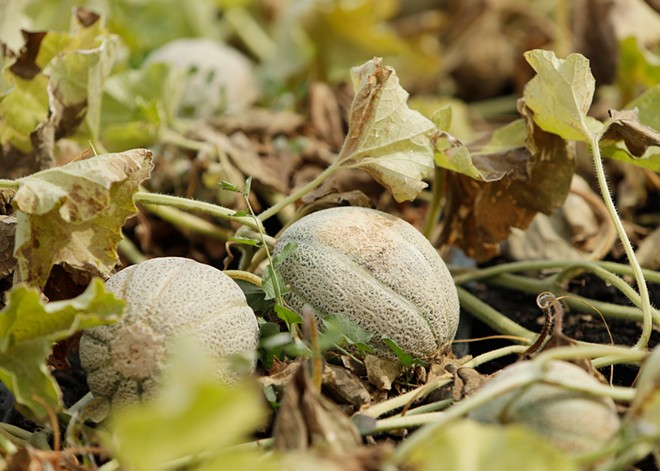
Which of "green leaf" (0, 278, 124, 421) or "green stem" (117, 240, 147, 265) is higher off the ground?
"green leaf" (0, 278, 124, 421)

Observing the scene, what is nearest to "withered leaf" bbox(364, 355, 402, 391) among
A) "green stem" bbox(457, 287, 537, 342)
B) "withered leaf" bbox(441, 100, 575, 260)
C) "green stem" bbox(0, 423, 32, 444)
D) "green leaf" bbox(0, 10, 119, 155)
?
"green stem" bbox(457, 287, 537, 342)

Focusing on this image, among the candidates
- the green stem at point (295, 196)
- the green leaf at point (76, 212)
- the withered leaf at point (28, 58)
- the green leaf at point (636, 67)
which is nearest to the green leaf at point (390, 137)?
the green stem at point (295, 196)

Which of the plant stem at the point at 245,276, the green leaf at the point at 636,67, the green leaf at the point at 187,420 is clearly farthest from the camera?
the green leaf at the point at 636,67

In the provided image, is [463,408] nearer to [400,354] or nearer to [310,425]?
[310,425]

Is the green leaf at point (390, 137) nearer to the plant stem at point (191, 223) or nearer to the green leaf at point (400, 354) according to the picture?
the green leaf at point (400, 354)

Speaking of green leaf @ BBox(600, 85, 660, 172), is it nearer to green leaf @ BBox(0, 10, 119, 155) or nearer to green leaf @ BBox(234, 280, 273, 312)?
green leaf @ BBox(234, 280, 273, 312)

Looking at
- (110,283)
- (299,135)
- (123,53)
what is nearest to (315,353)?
(110,283)

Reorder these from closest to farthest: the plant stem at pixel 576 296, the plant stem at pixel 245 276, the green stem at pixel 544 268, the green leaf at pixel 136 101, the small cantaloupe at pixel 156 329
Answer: the small cantaloupe at pixel 156 329 → the plant stem at pixel 245 276 → the plant stem at pixel 576 296 → the green stem at pixel 544 268 → the green leaf at pixel 136 101
